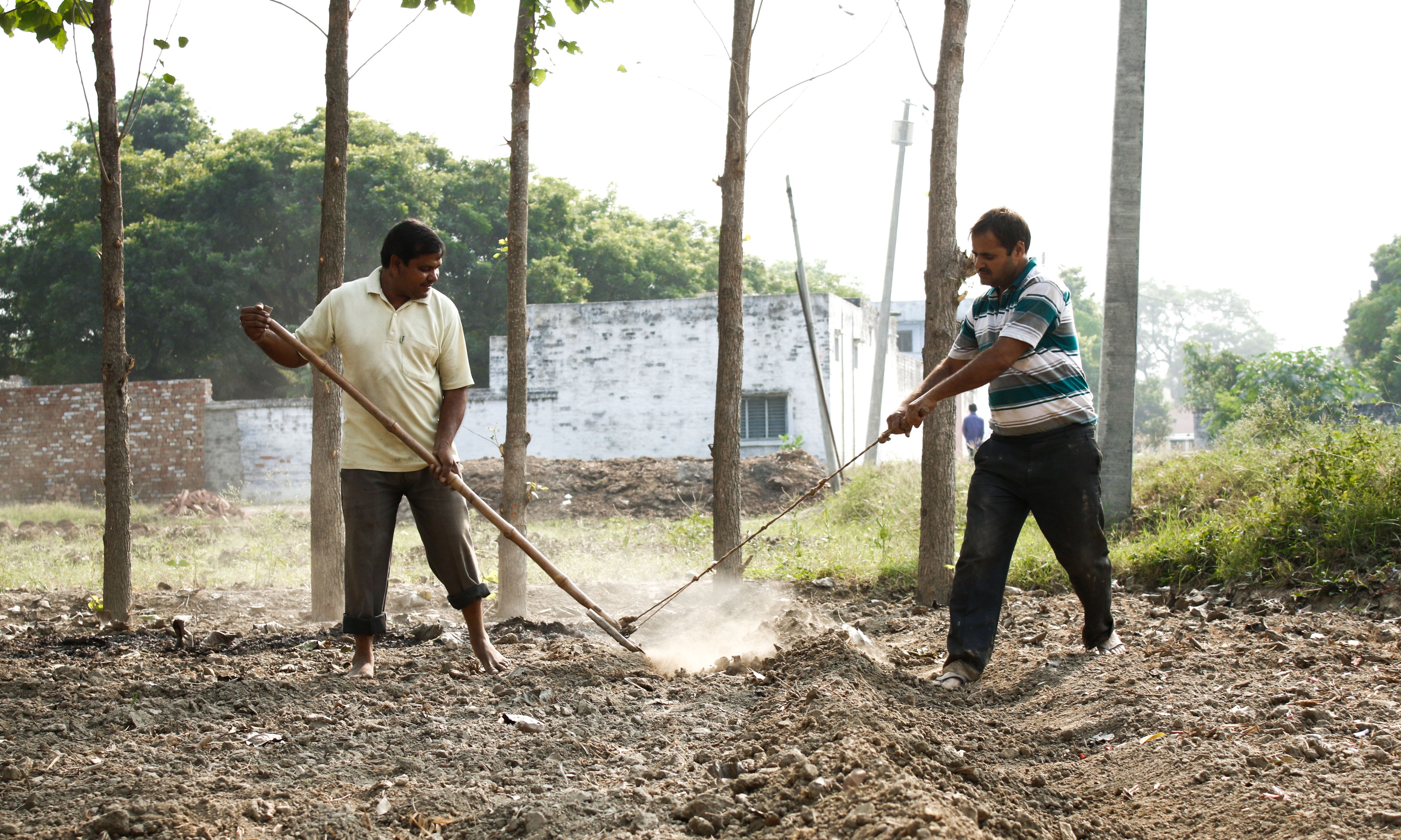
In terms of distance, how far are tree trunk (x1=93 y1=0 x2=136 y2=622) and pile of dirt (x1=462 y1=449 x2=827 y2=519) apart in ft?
34.5

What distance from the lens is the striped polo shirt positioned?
406 centimetres

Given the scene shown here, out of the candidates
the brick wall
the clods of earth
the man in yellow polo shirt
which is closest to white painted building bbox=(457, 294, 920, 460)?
the brick wall

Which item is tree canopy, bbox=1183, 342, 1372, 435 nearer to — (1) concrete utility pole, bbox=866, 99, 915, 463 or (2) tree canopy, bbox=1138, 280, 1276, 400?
(1) concrete utility pole, bbox=866, 99, 915, 463

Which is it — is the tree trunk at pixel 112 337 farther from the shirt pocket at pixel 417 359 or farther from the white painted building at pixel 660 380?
the white painted building at pixel 660 380

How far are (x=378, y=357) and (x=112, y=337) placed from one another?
2.30 meters

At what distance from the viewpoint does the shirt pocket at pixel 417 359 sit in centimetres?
418

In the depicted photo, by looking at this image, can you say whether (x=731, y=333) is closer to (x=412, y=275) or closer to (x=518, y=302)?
(x=518, y=302)

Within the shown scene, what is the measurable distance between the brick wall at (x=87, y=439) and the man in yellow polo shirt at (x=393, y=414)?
2027cm

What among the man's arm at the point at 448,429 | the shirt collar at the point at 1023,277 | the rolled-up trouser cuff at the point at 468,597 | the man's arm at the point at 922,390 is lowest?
the rolled-up trouser cuff at the point at 468,597

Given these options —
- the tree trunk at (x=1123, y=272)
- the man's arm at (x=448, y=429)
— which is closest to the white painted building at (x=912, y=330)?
the tree trunk at (x=1123, y=272)

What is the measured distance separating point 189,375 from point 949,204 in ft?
96.9

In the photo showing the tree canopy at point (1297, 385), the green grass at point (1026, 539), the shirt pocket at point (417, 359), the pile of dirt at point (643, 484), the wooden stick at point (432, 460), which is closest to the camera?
the wooden stick at point (432, 460)

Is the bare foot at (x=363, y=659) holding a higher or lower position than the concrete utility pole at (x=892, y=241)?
lower

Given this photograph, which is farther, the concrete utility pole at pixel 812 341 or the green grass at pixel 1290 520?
the concrete utility pole at pixel 812 341
